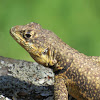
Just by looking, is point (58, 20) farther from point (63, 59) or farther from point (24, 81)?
point (63, 59)

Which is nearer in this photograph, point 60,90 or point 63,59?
point 60,90

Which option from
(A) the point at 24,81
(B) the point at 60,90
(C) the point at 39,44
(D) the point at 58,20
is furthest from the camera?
(D) the point at 58,20

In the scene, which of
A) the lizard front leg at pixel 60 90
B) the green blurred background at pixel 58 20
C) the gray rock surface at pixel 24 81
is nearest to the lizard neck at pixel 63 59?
the lizard front leg at pixel 60 90

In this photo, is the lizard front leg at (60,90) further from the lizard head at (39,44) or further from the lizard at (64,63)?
the lizard head at (39,44)

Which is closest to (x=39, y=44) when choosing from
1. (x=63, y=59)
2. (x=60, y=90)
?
(x=63, y=59)

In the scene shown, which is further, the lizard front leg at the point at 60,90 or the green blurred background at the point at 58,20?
the green blurred background at the point at 58,20

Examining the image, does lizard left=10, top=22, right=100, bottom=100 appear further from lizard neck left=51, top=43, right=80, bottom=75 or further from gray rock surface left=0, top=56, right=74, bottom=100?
gray rock surface left=0, top=56, right=74, bottom=100

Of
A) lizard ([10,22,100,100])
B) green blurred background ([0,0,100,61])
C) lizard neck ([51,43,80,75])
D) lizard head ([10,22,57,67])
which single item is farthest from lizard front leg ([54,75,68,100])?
green blurred background ([0,0,100,61])
